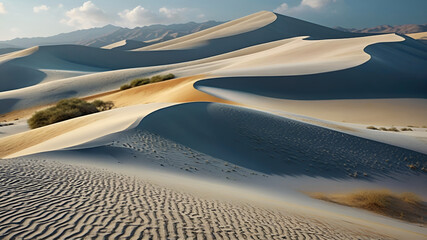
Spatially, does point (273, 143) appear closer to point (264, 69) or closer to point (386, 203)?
point (386, 203)

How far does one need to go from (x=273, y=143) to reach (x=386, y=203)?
467cm

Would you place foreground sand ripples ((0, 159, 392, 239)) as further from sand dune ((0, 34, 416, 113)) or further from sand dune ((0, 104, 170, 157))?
sand dune ((0, 34, 416, 113))

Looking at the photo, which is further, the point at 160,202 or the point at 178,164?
the point at 178,164

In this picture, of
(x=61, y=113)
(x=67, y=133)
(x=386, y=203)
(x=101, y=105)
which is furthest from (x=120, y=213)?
(x=101, y=105)

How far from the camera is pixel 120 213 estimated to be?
15.3 feet

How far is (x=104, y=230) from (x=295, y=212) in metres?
4.05

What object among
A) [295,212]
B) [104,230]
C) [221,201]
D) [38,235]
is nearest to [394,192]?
[295,212]

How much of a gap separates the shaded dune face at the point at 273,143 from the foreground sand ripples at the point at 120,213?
14.4 feet

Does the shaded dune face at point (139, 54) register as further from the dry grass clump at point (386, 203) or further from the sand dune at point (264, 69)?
the dry grass clump at point (386, 203)

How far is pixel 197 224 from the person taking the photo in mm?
4680

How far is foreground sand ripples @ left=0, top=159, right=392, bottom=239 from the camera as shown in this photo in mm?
4000

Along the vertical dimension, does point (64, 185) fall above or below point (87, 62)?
below

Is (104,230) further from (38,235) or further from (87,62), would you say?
(87,62)

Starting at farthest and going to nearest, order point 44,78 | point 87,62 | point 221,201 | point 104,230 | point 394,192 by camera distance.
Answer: point 87,62
point 44,78
point 394,192
point 221,201
point 104,230
